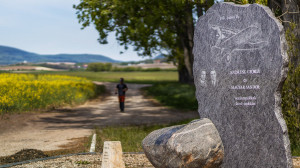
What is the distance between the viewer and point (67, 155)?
924cm

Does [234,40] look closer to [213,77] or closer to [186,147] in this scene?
[213,77]

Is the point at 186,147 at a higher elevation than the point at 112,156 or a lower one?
higher

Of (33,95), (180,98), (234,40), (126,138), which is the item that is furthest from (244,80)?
(180,98)

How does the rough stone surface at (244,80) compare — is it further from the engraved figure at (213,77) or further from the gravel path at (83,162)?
the gravel path at (83,162)

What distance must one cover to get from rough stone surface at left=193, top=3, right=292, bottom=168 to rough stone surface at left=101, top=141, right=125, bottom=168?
1889mm

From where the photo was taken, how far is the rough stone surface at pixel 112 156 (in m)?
7.04

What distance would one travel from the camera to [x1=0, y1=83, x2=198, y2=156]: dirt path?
11961 millimetres

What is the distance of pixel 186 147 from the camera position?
690 centimetres

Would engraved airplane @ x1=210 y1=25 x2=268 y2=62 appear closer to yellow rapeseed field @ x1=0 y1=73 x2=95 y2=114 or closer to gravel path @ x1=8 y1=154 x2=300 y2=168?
gravel path @ x1=8 y1=154 x2=300 y2=168

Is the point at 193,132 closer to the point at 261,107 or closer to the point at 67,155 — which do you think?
the point at 261,107

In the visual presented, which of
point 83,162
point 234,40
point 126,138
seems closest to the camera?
point 234,40

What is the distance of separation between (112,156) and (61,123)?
9522mm

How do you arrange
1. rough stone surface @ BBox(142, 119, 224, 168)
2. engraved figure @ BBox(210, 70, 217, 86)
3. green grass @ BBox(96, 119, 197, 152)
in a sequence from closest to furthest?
rough stone surface @ BBox(142, 119, 224, 168) < engraved figure @ BBox(210, 70, 217, 86) < green grass @ BBox(96, 119, 197, 152)

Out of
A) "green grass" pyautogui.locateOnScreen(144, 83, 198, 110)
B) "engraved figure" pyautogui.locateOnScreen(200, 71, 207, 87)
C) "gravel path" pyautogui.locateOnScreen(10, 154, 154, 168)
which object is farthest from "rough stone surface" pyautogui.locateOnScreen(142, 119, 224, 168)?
"green grass" pyautogui.locateOnScreen(144, 83, 198, 110)
